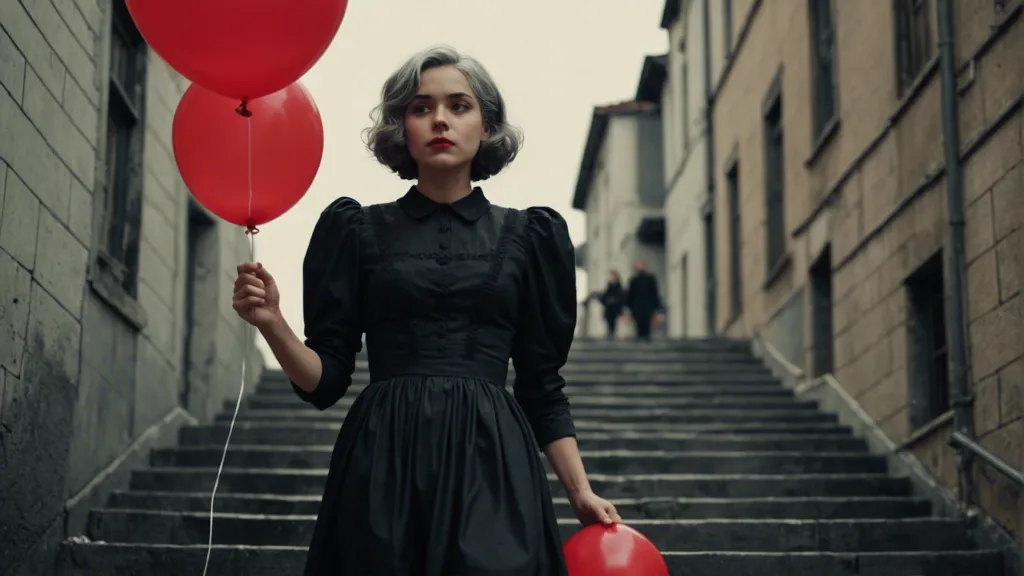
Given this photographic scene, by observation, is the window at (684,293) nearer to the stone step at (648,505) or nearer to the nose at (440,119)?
the stone step at (648,505)

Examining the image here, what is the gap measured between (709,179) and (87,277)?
600 inches

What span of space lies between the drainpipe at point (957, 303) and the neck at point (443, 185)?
23.5 ft

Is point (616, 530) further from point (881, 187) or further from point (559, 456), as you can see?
point (881, 187)

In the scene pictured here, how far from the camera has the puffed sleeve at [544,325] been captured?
11.8 ft

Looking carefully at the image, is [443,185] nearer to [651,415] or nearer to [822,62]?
[651,415]

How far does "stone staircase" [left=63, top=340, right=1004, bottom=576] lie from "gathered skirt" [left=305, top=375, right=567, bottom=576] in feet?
16.2

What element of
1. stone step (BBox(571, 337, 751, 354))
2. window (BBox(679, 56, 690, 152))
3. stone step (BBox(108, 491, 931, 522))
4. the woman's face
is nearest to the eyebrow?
the woman's face

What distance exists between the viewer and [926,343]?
1176 centimetres

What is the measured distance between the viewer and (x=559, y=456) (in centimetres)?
356

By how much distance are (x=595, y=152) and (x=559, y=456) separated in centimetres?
3696

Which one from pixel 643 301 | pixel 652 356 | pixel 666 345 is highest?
pixel 643 301

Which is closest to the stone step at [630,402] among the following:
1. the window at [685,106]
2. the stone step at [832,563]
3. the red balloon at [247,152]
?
the stone step at [832,563]

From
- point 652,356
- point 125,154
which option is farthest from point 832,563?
point 652,356

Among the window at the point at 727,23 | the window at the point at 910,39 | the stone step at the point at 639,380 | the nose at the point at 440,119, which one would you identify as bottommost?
the nose at the point at 440,119
